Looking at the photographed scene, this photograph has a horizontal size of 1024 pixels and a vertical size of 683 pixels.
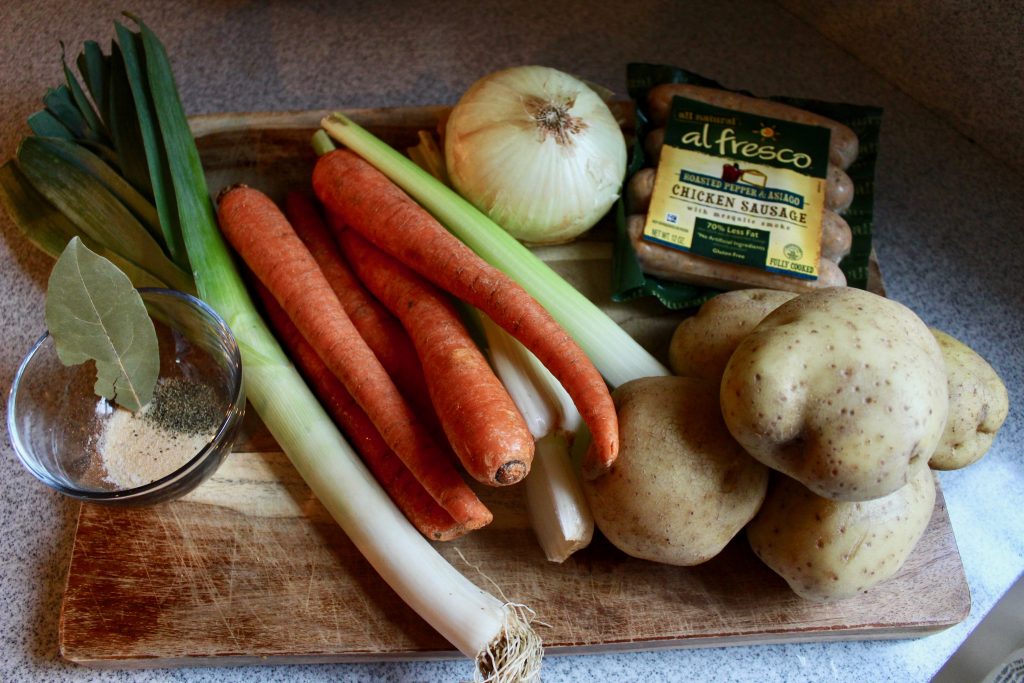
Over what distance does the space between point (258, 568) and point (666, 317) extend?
0.64m

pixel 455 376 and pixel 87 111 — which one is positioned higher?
pixel 87 111

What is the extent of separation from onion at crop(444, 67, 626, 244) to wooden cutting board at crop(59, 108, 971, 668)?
0.40 m

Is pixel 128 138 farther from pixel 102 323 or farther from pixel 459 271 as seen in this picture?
pixel 459 271

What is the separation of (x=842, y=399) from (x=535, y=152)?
537mm

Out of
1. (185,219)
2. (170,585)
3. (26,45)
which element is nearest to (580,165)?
(185,219)

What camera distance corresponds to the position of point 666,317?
1152mm

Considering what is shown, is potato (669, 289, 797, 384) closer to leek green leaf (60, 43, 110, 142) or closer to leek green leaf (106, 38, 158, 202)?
leek green leaf (106, 38, 158, 202)

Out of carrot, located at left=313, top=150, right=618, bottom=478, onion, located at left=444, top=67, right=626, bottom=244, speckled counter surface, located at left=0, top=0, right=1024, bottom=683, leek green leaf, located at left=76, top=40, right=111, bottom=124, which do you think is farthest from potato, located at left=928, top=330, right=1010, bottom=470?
leek green leaf, located at left=76, top=40, right=111, bottom=124

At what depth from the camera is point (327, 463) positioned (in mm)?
947

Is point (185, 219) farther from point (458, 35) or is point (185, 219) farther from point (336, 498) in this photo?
point (458, 35)

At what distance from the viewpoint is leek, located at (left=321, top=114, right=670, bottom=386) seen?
3.39 ft

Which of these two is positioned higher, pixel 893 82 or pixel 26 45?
pixel 893 82

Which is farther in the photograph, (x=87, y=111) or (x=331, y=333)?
(x=87, y=111)

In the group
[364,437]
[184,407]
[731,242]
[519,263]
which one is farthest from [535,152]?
[184,407]
